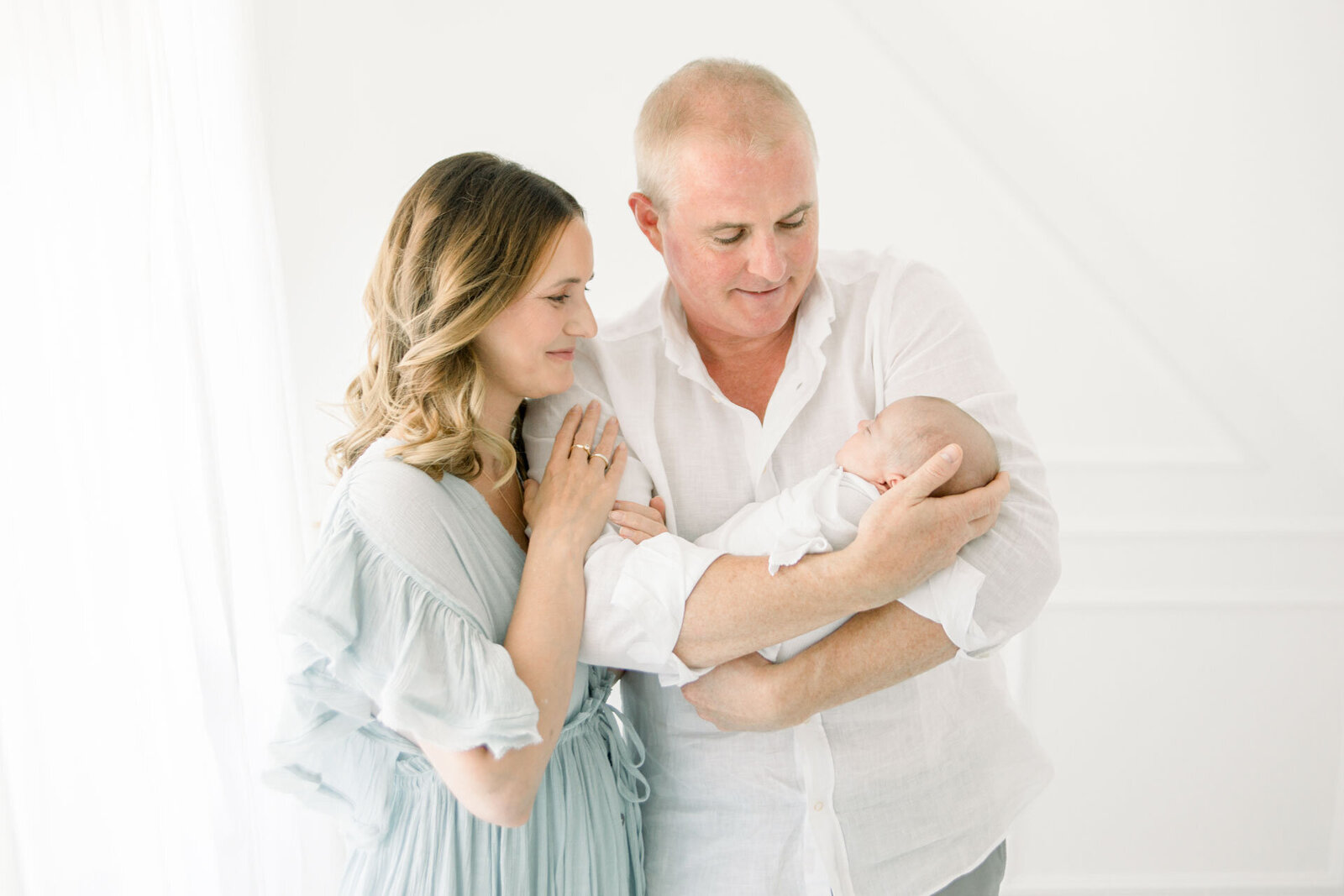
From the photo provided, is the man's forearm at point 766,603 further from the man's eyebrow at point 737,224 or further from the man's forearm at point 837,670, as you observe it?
the man's eyebrow at point 737,224

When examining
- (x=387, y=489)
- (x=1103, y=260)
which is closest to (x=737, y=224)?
(x=387, y=489)

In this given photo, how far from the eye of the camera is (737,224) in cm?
155

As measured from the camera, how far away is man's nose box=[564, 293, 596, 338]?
60.7 inches

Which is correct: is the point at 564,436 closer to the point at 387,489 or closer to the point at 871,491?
the point at 387,489

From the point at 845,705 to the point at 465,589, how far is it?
63 centimetres

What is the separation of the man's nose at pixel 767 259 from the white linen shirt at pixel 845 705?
138mm

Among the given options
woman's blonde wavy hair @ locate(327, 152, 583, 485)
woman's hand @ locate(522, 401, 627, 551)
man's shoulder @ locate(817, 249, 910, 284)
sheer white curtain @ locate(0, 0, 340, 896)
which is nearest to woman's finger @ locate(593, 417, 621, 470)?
woman's hand @ locate(522, 401, 627, 551)

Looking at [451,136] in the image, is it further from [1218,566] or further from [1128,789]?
[1128,789]

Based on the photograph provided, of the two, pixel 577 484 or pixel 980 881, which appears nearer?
pixel 577 484

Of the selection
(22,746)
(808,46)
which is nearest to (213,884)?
(22,746)

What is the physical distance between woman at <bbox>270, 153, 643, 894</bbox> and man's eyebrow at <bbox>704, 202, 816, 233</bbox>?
202 millimetres

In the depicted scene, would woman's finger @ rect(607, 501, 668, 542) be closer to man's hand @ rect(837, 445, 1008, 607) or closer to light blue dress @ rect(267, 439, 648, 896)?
light blue dress @ rect(267, 439, 648, 896)

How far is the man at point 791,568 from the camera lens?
4.53ft

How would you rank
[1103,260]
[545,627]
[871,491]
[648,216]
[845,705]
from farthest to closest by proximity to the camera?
1. [1103,260]
2. [648,216]
3. [845,705]
4. [871,491]
5. [545,627]
